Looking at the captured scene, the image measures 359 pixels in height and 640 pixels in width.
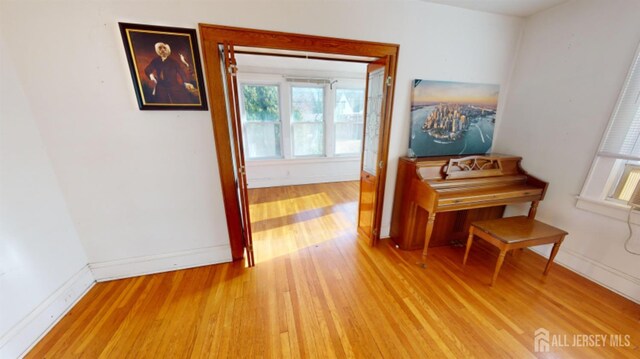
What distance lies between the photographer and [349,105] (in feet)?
14.9

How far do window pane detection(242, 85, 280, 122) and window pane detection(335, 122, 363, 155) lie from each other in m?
1.38

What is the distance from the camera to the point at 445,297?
170 cm

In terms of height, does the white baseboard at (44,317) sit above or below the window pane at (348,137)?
below

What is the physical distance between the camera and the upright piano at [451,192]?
1.93m

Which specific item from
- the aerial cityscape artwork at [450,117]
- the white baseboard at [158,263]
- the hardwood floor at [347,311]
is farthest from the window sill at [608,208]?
the white baseboard at [158,263]

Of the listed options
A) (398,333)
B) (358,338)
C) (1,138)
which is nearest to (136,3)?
(1,138)

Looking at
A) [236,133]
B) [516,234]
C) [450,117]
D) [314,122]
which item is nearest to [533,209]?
[516,234]

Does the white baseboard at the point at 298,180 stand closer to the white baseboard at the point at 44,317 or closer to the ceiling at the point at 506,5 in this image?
the white baseboard at the point at 44,317

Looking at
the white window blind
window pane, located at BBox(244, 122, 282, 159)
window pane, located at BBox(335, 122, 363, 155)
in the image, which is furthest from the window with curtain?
the white window blind

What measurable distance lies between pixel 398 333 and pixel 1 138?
283 cm

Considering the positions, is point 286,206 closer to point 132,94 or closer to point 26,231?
point 132,94

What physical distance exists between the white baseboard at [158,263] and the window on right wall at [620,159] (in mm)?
3431

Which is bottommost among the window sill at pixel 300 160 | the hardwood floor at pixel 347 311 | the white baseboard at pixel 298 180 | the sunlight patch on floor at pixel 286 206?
the sunlight patch on floor at pixel 286 206

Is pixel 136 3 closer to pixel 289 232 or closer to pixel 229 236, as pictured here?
pixel 229 236
